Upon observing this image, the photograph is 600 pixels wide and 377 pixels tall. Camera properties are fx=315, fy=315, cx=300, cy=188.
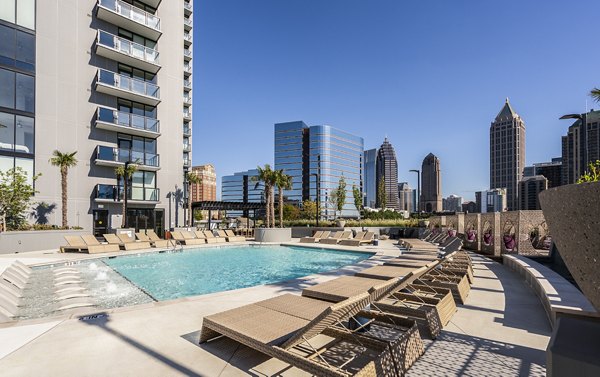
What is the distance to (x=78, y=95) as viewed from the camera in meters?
20.8

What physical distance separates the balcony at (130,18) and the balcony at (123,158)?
364 inches

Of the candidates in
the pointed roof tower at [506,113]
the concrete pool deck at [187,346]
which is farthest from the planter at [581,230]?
the pointed roof tower at [506,113]

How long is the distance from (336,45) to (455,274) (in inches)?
986

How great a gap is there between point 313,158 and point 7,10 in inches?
4265

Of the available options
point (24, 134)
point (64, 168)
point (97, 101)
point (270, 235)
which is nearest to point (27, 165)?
point (24, 134)

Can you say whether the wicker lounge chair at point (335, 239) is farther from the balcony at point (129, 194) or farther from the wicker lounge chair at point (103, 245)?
the balcony at point (129, 194)

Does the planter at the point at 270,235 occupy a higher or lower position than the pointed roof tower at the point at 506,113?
lower

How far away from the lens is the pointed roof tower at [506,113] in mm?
133125

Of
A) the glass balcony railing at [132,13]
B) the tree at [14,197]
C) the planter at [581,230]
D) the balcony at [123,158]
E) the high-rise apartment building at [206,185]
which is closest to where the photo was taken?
the planter at [581,230]

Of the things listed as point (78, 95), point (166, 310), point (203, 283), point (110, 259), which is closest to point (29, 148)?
point (78, 95)

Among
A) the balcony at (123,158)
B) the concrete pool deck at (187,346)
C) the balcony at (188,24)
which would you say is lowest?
the concrete pool deck at (187,346)

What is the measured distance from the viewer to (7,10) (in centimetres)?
1842

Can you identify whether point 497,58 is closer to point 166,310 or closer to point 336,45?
point 336,45

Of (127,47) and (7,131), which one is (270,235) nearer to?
(7,131)
